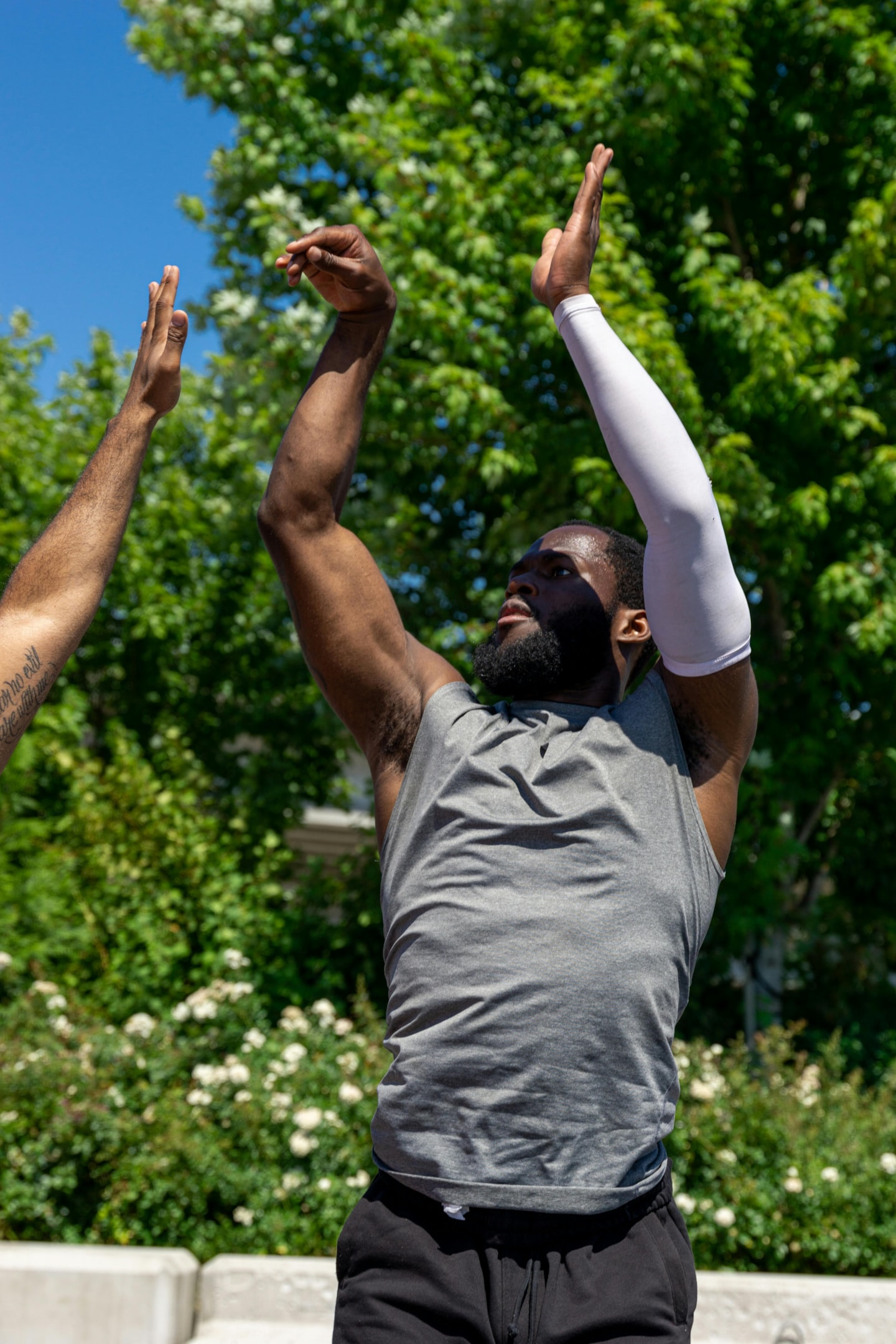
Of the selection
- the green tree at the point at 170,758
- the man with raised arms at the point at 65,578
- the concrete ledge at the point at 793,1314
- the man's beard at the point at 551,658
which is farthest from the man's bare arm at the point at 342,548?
the green tree at the point at 170,758

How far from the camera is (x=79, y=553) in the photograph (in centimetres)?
140

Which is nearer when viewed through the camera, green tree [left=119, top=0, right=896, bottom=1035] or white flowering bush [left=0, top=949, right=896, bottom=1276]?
white flowering bush [left=0, top=949, right=896, bottom=1276]

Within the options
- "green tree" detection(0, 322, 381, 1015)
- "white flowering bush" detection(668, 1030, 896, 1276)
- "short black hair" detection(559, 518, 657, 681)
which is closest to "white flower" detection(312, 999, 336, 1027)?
"green tree" detection(0, 322, 381, 1015)

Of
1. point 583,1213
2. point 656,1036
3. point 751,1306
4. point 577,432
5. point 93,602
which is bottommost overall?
point 751,1306

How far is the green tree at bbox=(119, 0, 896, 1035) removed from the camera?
573 cm

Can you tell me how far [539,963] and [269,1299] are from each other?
3.08 m

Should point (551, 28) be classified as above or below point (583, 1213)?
above

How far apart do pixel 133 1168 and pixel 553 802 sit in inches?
135

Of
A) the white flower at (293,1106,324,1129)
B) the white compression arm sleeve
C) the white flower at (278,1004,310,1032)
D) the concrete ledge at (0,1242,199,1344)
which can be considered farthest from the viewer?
the white flower at (278,1004,310,1032)

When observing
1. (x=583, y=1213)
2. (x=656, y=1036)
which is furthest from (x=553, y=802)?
(x=583, y=1213)

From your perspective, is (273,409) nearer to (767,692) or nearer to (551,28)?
(551,28)

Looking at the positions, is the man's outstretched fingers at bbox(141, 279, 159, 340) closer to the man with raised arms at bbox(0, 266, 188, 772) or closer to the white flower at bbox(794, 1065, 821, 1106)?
the man with raised arms at bbox(0, 266, 188, 772)

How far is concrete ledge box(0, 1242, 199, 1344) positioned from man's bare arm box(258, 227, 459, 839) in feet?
9.31

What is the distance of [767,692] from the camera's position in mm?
6461
